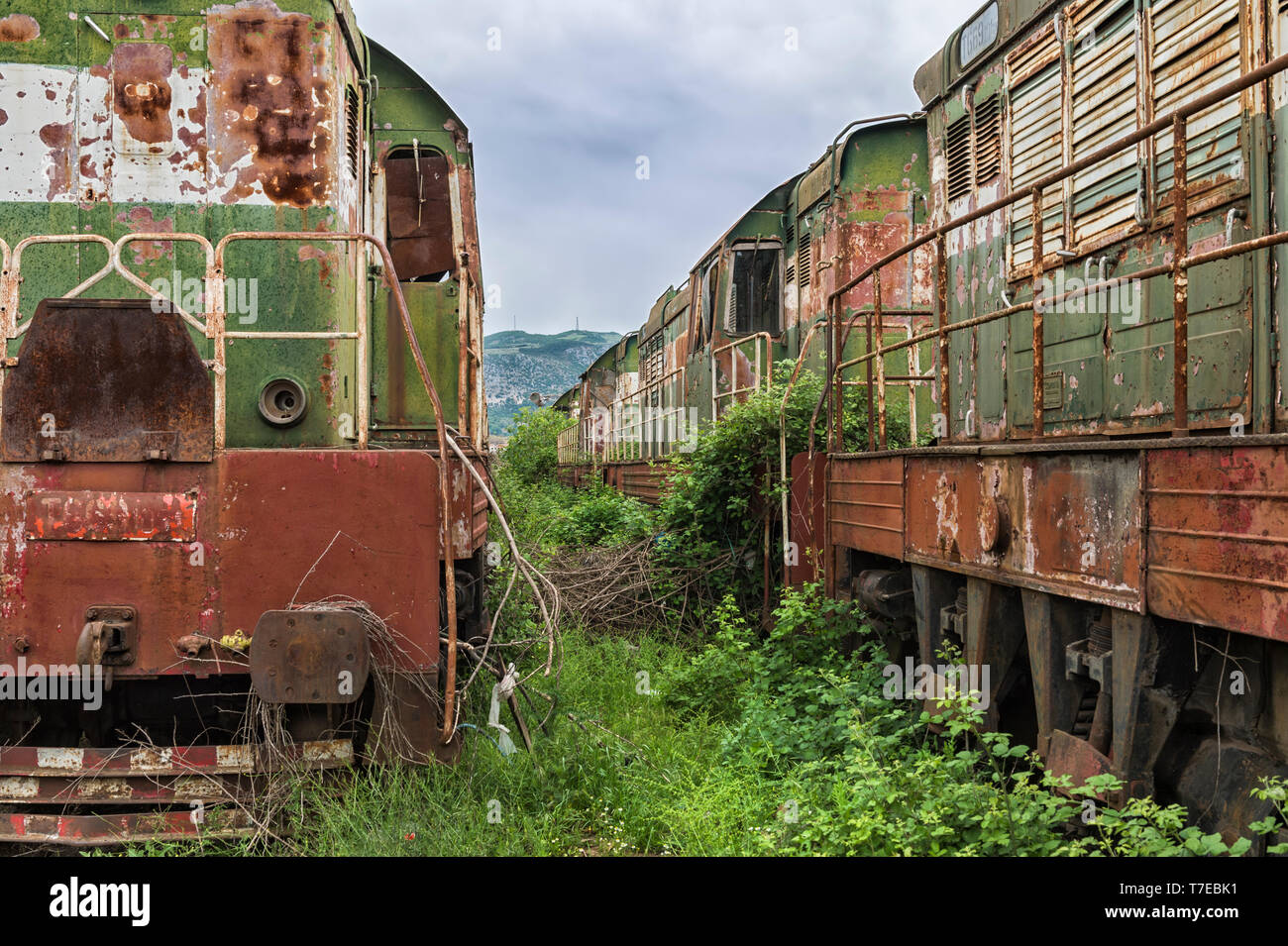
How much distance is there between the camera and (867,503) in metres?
5.60

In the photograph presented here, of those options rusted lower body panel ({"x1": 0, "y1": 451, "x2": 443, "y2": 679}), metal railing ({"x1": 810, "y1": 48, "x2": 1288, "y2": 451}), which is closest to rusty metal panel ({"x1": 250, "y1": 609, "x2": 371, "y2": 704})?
rusted lower body panel ({"x1": 0, "y1": 451, "x2": 443, "y2": 679})

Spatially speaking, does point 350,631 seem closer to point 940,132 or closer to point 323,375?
point 323,375

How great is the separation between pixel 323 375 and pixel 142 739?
1896 mm

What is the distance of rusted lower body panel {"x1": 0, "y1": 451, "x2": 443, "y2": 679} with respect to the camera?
3682 millimetres

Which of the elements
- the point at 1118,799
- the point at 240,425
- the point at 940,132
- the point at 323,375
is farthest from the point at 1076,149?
the point at 240,425

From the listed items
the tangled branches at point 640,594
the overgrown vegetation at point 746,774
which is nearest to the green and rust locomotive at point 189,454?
the overgrown vegetation at point 746,774

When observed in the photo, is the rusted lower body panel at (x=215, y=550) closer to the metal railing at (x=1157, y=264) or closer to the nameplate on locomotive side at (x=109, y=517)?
the nameplate on locomotive side at (x=109, y=517)

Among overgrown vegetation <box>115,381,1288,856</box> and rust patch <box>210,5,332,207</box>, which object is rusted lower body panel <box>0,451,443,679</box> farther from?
rust patch <box>210,5,332,207</box>

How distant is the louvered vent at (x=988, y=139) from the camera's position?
546cm

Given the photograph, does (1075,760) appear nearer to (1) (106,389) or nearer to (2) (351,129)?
(1) (106,389)

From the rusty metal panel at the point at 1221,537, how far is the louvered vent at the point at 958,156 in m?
3.56

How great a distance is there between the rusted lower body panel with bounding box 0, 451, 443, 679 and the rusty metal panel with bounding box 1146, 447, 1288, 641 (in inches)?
104

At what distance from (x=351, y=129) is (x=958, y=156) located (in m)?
3.75

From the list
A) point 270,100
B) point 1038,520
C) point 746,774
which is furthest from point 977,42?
point 746,774
